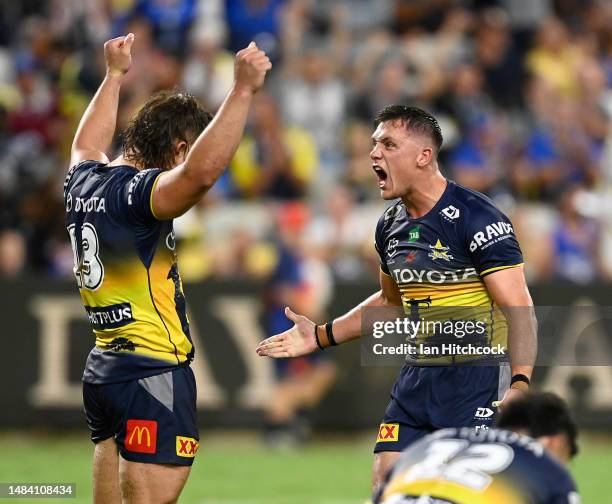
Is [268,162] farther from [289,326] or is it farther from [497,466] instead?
[497,466]

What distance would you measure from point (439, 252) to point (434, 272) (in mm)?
106

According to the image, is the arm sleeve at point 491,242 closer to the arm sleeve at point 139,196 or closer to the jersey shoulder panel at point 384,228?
the jersey shoulder panel at point 384,228

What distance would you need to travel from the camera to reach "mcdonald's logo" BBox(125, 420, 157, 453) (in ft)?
19.1

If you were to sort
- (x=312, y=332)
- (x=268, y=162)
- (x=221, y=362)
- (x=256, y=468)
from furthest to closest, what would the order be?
1. (x=268, y=162)
2. (x=221, y=362)
3. (x=256, y=468)
4. (x=312, y=332)

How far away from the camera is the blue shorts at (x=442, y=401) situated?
21.0ft

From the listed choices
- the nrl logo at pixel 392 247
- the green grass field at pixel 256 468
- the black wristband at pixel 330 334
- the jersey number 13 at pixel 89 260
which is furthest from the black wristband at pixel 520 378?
the green grass field at pixel 256 468

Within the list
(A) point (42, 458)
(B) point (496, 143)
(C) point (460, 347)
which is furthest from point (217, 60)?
(C) point (460, 347)

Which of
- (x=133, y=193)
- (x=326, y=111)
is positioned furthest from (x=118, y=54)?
(x=326, y=111)

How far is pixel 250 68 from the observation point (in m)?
5.27

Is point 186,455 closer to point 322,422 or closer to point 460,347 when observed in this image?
point 460,347

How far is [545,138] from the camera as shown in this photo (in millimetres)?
15430

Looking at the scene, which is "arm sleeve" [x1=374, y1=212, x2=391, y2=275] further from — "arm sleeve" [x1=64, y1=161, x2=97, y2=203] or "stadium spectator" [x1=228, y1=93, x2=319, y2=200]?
"stadium spectator" [x1=228, y1=93, x2=319, y2=200]

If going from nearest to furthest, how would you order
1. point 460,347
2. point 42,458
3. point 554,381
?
point 460,347 < point 42,458 < point 554,381

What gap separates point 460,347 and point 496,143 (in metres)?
8.96
